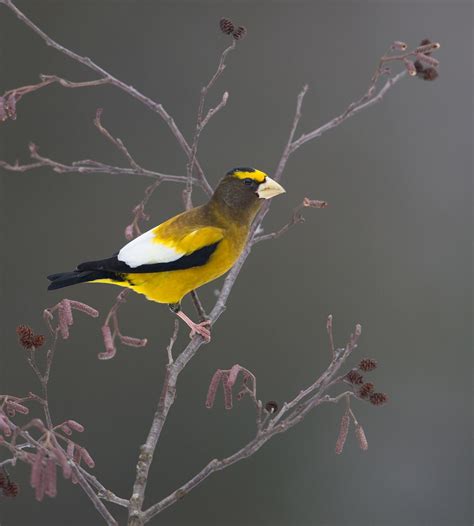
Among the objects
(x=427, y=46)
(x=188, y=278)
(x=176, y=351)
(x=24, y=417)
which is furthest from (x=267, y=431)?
(x=24, y=417)

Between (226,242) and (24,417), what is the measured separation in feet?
4.91

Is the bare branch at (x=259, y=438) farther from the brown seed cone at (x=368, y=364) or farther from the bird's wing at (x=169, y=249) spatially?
the bird's wing at (x=169, y=249)

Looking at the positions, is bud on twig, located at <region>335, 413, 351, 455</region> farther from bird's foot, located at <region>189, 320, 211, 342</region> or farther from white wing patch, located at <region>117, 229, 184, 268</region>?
white wing patch, located at <region>117, 229, 184, 268</region>

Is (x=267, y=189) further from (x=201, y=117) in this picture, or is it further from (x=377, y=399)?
(x=377, y=399)

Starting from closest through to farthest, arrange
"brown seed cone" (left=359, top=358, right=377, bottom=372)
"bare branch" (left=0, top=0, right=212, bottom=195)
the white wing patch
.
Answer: "brown seed cone" (left=359, top=358, right=377, bottom=372), "bare branch" (left=0, top=0, right=212, bottom=195), the white wing patch

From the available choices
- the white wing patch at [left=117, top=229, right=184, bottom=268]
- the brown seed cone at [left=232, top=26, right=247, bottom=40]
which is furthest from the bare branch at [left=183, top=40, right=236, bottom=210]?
the white wing patch at [left=117, top=229, right=184, bottom=268]

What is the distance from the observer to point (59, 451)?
850mm

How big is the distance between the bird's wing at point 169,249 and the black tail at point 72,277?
1.0 inches

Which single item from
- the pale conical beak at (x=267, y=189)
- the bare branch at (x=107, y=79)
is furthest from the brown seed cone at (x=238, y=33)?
the pale conical beak at (x=267, y=189)

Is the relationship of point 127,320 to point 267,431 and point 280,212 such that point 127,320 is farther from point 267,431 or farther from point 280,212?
point 267,431

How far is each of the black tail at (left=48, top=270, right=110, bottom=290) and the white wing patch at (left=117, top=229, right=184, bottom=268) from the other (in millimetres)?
53

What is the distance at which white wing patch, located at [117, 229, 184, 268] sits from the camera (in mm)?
1340

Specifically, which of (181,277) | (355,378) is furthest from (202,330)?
(355,378)

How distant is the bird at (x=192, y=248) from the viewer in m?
1.35
